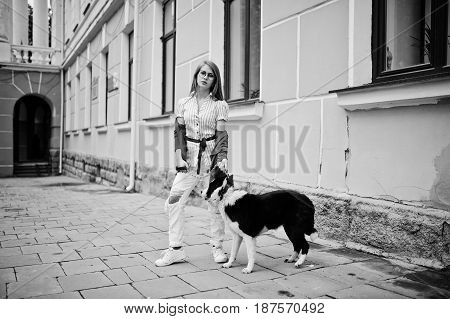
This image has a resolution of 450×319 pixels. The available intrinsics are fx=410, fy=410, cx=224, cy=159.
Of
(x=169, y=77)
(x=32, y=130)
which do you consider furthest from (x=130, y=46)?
(x=32, y=130)

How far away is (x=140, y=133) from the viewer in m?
8.94

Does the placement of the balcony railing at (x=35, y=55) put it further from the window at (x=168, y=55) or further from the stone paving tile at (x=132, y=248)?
the stone paving tile at (x=132, y=248)

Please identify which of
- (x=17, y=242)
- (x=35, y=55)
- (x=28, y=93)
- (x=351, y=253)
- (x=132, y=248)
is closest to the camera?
(x=351, y=253)

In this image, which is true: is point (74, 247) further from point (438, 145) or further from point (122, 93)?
point (122, 93)

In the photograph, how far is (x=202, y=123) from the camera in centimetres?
347

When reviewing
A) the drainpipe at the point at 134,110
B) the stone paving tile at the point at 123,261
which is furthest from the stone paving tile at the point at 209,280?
the drainpipe at the point at 134,110

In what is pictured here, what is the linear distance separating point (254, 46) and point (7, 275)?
12.8 ft

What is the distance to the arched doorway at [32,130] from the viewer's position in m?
17.9

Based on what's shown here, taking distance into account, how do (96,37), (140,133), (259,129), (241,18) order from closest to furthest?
(259,129) < (241,18) < (140,133) < (96,37)

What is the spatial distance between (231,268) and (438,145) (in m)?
1.85

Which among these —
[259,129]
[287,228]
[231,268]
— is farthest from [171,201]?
[259,129]

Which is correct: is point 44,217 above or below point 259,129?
below

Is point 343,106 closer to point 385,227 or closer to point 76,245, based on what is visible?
point 385,227

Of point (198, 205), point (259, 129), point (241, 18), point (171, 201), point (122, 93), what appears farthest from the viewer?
point (122, 93)
